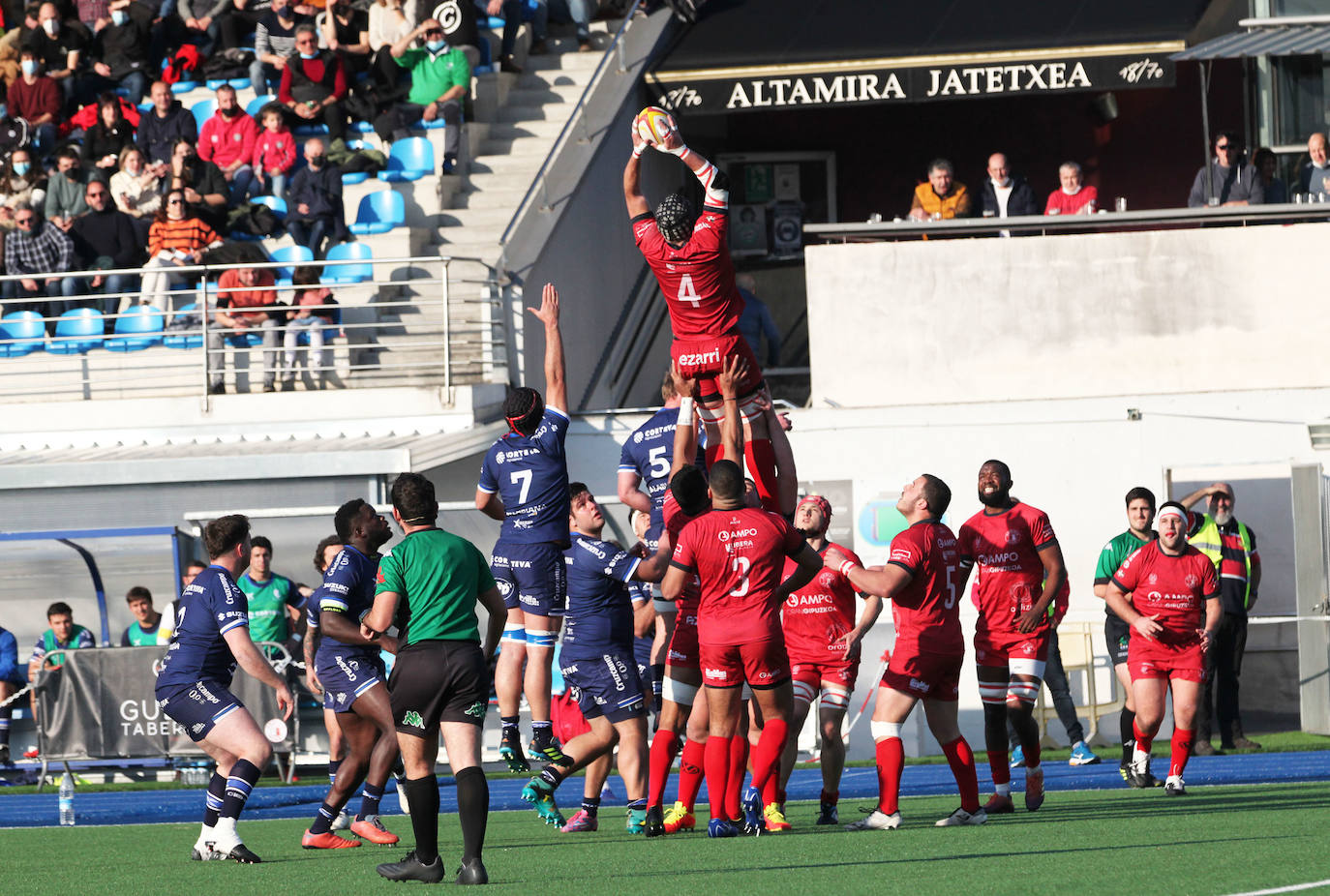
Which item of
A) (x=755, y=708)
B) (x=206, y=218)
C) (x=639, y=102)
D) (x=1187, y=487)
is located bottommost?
(x=755, y=708)

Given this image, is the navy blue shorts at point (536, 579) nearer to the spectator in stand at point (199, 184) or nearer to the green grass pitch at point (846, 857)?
the green grass pitch at point (846, 857)

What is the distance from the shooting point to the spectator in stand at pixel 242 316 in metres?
19.7

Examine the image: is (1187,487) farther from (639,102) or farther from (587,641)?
(587,641)

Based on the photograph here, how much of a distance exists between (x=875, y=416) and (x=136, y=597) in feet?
23.7

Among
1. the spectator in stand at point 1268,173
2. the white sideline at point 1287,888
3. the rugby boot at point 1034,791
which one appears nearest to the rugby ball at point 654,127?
the rugby boot at point 1034,791

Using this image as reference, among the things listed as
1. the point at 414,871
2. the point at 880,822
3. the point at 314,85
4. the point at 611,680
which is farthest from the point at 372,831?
the point at 314,85

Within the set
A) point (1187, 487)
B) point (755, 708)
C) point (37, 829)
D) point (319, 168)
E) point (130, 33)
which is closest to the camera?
point (755, 708)

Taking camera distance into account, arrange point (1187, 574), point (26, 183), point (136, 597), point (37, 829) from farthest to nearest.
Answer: point (26, 183)
point (136, 597)
point (37, 829)
point (1187, 574)

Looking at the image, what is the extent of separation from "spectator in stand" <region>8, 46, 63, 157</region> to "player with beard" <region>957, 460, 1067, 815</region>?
16.3 metres

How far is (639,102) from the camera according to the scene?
75.0 feet

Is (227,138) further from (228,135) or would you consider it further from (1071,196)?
(1071,196)

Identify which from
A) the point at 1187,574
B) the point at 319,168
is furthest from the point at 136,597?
the point at 1187,574

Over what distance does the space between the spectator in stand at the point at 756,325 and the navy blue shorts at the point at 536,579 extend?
26.8 ft

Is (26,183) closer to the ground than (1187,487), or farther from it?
farther from it
